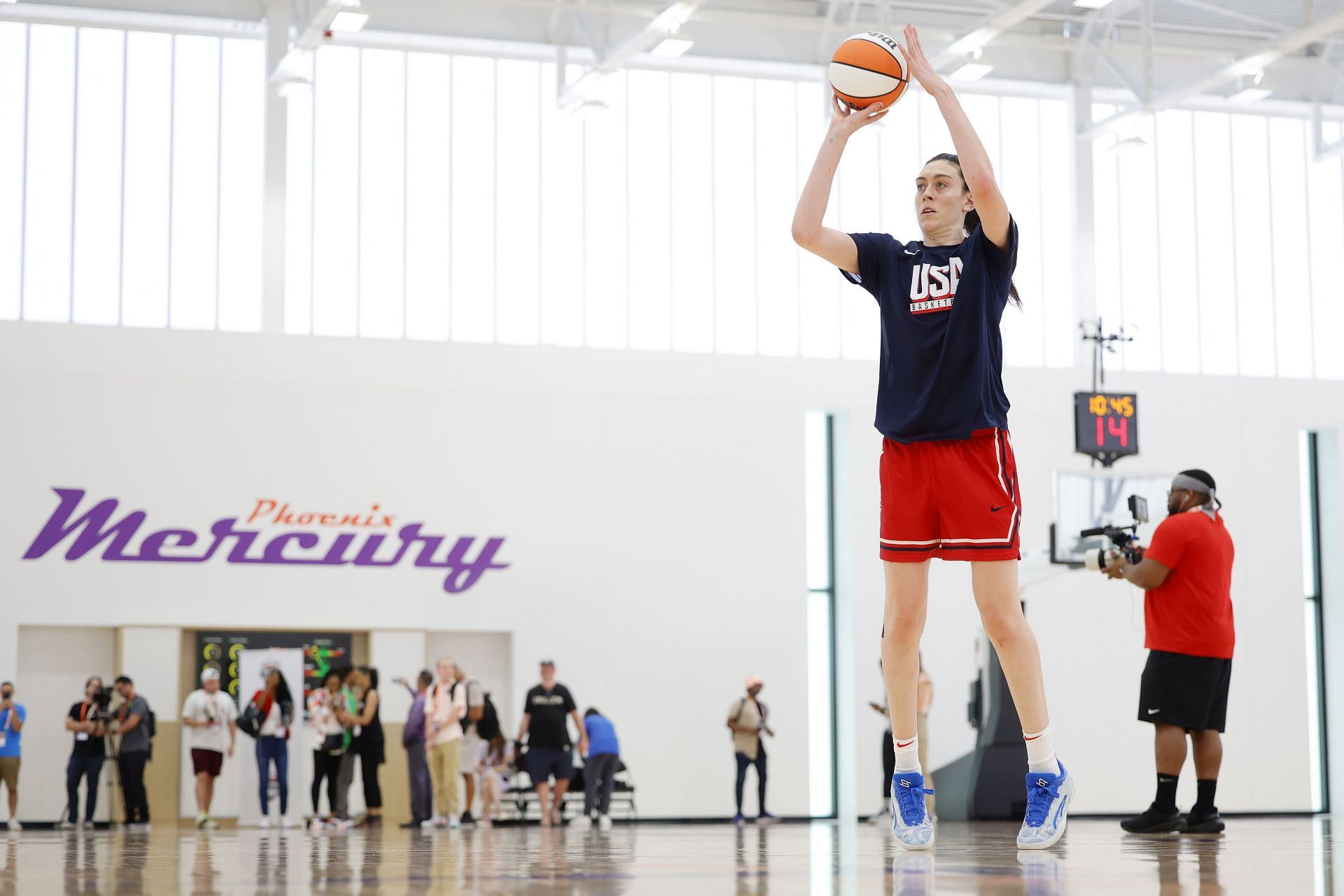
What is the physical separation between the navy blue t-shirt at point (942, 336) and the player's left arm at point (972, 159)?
0.05m

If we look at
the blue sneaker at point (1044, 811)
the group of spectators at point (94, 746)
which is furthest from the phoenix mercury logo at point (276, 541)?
the blue sneaker at point (1044, 811)

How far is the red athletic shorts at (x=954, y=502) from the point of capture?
168 inches

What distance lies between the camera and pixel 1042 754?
4.34 metres

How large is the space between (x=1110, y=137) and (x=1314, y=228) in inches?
142

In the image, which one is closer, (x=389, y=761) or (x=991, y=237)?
(x=991, y=237)

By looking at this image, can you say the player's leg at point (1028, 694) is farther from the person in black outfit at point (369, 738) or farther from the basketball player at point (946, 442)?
the person in black outfit at point (369, 738)

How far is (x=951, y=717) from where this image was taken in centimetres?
1861

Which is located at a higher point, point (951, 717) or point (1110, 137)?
point (1110, 137)

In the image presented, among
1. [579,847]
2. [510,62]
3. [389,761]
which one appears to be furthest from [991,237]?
[510,62]

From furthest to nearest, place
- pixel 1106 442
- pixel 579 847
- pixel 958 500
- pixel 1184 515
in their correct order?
pixel 1106 442 < pixel 1184 515 < pixel 579 847 < pixel 958 500

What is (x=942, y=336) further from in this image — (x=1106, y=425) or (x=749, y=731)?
(x=1106, y=425)

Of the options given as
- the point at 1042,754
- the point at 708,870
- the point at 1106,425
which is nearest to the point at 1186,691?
the point at 1042,754

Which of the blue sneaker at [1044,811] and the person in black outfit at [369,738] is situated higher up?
the blue sneaker at [1044,811]

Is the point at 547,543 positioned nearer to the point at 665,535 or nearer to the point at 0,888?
the point at 665,535
